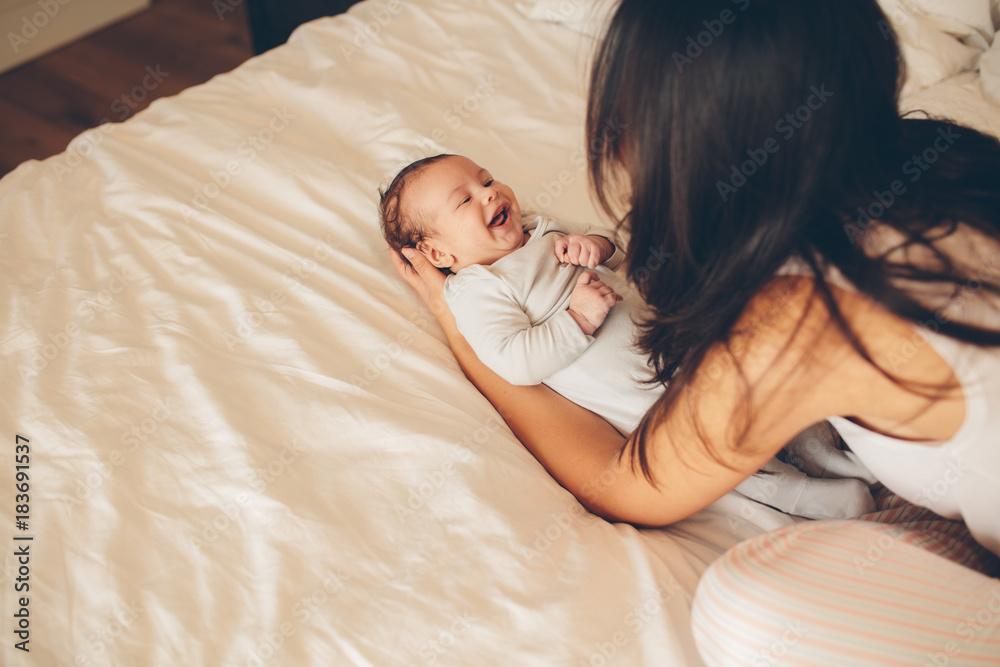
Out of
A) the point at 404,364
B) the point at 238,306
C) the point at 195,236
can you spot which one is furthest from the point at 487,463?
the point at 195,236

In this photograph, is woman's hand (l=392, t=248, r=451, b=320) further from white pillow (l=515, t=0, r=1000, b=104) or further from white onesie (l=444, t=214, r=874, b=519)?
white pillow (l=515, t=0, r=1000, b=104)

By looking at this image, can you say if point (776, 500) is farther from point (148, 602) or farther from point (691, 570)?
point (148, 602)

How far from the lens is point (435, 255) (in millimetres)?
1295

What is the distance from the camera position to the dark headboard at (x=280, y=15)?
2.61m

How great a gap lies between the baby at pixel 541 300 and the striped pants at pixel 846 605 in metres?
0.22

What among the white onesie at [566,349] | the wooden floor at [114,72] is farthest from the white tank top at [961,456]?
the wooden floor at [114,72]

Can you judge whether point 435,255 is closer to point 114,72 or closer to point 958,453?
point 958,453

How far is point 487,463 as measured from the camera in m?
0.97

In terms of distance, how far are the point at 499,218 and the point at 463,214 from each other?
8 cm

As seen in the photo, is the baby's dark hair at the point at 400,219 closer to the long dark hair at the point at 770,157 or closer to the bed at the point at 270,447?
the bed at the point at 270,447

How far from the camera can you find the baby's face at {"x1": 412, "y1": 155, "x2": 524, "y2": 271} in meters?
1.24

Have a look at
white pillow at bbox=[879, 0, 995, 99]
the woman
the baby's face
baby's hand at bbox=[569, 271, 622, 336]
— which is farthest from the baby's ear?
white pillow at bbox=[879, 0, 995, 99]

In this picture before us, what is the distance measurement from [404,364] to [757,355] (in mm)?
556

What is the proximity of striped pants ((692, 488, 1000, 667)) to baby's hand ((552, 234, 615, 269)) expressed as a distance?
21.8 inches
